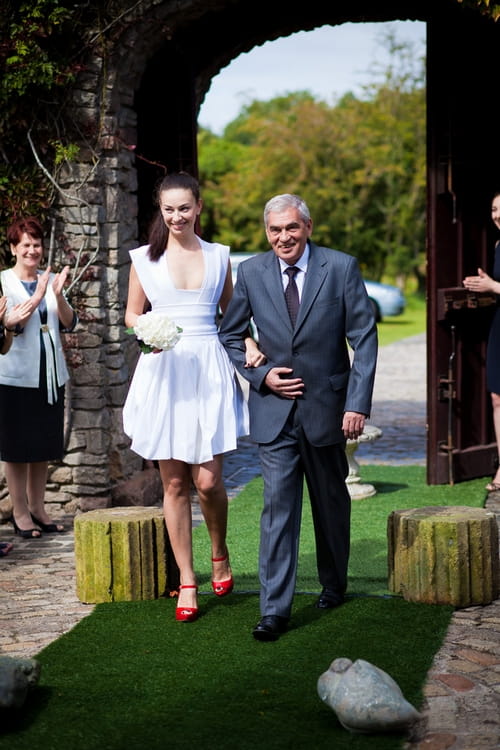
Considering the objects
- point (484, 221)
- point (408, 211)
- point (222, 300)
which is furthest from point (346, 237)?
point (222, 300)

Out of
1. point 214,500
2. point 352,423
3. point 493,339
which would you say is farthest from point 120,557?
point 493,339

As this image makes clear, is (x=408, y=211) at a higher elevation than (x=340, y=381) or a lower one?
higher

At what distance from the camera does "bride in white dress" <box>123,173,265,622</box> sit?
18.4ft

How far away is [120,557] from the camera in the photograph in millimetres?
6082

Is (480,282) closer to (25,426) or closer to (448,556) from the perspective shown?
(448,556)

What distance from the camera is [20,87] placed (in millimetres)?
7918

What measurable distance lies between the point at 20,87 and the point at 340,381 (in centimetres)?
380

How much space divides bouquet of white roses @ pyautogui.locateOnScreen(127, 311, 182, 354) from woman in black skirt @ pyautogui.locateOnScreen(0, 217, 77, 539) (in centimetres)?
228

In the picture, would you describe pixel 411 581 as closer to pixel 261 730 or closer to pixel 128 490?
pixel 261 730

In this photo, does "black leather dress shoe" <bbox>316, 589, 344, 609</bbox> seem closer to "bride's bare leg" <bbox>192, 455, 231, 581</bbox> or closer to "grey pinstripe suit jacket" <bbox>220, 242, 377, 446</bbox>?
"bride's bare leg" <bbox>192, 455, 231, 581</bbox>

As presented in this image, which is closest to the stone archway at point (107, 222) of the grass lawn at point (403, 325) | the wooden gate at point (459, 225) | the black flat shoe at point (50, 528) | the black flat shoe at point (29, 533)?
the wooden gate at point (459, 225)

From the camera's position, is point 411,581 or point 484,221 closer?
point 411,581

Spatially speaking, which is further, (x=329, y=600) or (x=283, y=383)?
(x=329, y=600)

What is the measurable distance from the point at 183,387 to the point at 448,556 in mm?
1588
